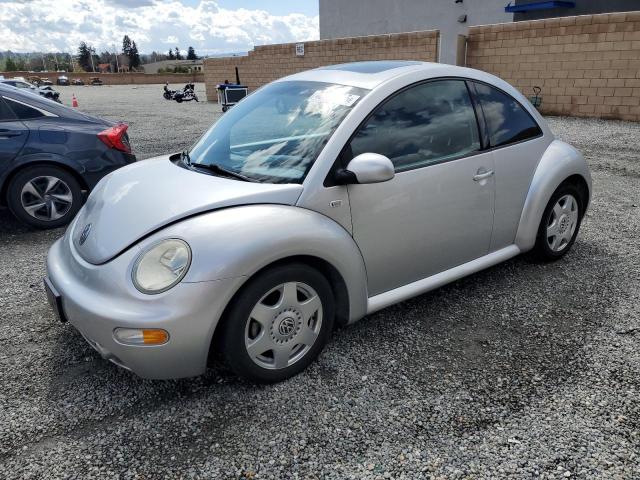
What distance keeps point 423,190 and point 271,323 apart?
124 centimetres

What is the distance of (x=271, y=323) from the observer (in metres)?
2.56

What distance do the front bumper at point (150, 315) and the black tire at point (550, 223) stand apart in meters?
2.72

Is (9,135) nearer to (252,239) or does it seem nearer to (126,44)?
(252,239)

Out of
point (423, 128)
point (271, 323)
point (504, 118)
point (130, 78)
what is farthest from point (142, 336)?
point (130, 78)

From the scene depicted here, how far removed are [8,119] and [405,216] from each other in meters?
4.54

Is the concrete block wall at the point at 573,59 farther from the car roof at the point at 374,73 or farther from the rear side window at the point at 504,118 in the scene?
the car roof at the point at 374,73

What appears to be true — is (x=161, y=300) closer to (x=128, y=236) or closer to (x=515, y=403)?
(x=128, y=236)

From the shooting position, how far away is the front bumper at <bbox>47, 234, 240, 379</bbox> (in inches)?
89.3

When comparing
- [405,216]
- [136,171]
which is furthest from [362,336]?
[136,171]

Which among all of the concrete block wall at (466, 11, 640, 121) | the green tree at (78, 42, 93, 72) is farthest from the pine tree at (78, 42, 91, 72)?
the concrete block wall at (466, 11, 640, 121)

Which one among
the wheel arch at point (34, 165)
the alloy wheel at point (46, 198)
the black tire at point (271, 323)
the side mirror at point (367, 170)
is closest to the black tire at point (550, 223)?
the side mirror at point (367, 170)

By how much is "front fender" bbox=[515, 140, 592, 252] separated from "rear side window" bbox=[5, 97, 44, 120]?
500 centimetres

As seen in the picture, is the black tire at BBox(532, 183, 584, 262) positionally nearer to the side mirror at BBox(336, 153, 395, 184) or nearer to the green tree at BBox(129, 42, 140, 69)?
the side mirror at BBox(336, 153, 395, 184)

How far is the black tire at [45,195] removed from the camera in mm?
5262
